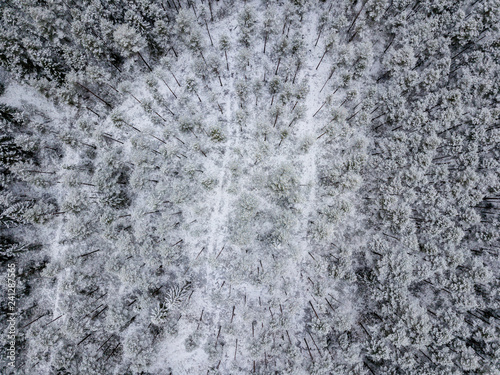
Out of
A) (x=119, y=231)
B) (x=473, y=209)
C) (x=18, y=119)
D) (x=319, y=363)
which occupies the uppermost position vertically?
(x=18, y=119)

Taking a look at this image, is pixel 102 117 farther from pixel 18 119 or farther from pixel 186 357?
pixel 186 357

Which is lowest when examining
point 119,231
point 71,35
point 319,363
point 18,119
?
point 319,363

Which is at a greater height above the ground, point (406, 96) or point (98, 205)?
point (98, 205)

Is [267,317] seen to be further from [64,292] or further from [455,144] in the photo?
[455,144]

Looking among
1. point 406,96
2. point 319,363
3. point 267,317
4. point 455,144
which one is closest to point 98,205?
point 267,317

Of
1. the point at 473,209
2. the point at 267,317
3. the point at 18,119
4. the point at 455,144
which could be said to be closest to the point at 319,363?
the point at 267,317

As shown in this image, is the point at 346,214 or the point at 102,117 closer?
the point at 346,214
